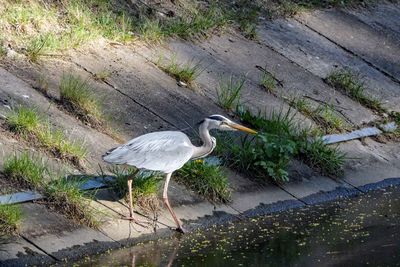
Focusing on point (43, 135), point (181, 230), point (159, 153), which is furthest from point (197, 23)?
point (181, 230)

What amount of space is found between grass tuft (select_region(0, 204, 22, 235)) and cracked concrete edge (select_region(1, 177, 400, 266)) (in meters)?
0.28

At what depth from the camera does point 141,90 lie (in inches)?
447

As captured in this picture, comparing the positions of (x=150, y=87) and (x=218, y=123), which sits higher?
(x=218, y=123)

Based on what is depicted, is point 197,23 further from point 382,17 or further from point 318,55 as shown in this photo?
point 382,17

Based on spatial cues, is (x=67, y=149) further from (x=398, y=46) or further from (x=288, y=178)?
(x=398, y=46)

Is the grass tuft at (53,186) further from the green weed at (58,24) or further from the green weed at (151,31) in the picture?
the green weed at (151,31)

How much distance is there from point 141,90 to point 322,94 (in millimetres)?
2273

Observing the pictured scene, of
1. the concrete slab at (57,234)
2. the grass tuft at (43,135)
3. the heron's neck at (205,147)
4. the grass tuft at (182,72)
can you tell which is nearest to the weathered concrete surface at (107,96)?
the grass tuft at (43,135)

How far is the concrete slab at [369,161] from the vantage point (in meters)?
11.1

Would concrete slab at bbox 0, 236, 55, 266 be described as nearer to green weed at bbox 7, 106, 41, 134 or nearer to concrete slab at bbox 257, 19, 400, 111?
green weed at bbox 7, 106, 41, 134

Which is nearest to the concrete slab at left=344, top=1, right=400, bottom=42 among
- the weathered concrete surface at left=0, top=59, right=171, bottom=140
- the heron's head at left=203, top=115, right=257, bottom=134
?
the weathered concrete surface at left=0, top=59, right=171, bottom=140

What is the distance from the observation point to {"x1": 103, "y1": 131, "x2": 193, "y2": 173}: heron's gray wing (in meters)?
9.19

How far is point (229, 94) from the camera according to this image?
11.7 meters

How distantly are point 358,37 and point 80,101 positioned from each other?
15.7 feet
